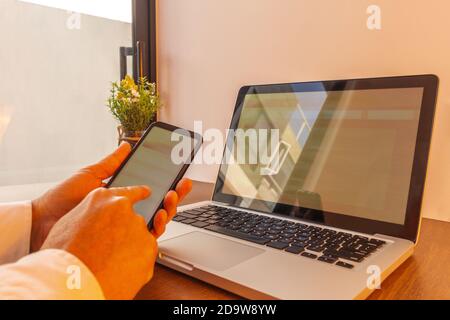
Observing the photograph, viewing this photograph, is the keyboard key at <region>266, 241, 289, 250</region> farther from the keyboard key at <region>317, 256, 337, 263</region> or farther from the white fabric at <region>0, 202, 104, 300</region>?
the white fabric at <region>0, 202, 104, 300</region>

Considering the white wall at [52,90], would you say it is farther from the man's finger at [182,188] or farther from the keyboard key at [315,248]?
the keyboard key at [315,248]

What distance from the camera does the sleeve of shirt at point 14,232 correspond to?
1.62 ft

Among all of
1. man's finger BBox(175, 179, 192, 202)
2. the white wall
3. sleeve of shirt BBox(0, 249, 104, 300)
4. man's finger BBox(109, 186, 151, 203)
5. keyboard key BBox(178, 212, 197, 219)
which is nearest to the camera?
sleeve of shirt BBox(0, 249, 104, 300)

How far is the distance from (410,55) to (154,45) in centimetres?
85

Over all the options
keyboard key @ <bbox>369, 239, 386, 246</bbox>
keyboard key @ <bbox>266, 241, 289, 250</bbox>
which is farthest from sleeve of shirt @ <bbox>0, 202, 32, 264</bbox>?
keyboard key @ <bbox>369, 239, 386, 246</bbox>

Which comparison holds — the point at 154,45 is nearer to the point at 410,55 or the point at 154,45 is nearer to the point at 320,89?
the point at 320,89

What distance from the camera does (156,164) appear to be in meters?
0.55

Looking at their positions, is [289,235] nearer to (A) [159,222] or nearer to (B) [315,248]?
(B) [315,248]

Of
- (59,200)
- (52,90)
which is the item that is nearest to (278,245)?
(59,200)

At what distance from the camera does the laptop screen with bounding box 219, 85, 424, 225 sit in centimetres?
56

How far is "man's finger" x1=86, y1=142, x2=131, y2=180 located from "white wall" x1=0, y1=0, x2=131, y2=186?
55cm

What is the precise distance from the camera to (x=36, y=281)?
31 centimetres

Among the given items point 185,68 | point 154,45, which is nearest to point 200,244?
point 185,68

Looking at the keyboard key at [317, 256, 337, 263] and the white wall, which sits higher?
the white wall
